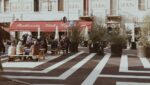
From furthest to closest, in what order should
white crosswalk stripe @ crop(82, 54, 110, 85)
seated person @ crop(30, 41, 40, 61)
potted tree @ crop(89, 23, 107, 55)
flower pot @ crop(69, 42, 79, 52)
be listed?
flower pot @ crop(69, 42, 79, 52), potted tree @ crop(89, 23, 107, 55), seated person @ crop(30, 41, 40, 61), white crosswalk stripe @ crop(82, 54, 110, 85)

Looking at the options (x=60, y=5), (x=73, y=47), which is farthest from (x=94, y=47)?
(x=60, y=5)

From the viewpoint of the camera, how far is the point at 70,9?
4625 cm

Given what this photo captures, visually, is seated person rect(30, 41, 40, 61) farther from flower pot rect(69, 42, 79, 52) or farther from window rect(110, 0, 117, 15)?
window rect(110, 0, 117, 15)

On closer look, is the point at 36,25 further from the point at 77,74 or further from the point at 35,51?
the point at 77,74

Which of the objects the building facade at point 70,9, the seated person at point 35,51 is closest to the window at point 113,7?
the building facade at point 70,9

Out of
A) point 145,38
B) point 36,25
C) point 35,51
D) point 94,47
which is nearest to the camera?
point 35,51

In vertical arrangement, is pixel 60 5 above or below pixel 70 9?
above

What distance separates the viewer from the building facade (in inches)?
1768

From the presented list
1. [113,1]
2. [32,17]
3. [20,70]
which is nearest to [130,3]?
[113,1]

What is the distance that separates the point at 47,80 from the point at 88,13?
30780mm

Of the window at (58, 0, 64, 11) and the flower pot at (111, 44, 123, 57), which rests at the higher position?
the window at (58, 0, 64, 11)

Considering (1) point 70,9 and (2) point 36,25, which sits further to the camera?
(1) point 70,9

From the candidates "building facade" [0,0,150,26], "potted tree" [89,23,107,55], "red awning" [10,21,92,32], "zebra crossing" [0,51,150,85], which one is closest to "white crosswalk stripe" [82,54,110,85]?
"zebra crossing" [0,51,150,85]

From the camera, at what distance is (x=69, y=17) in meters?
46.2
